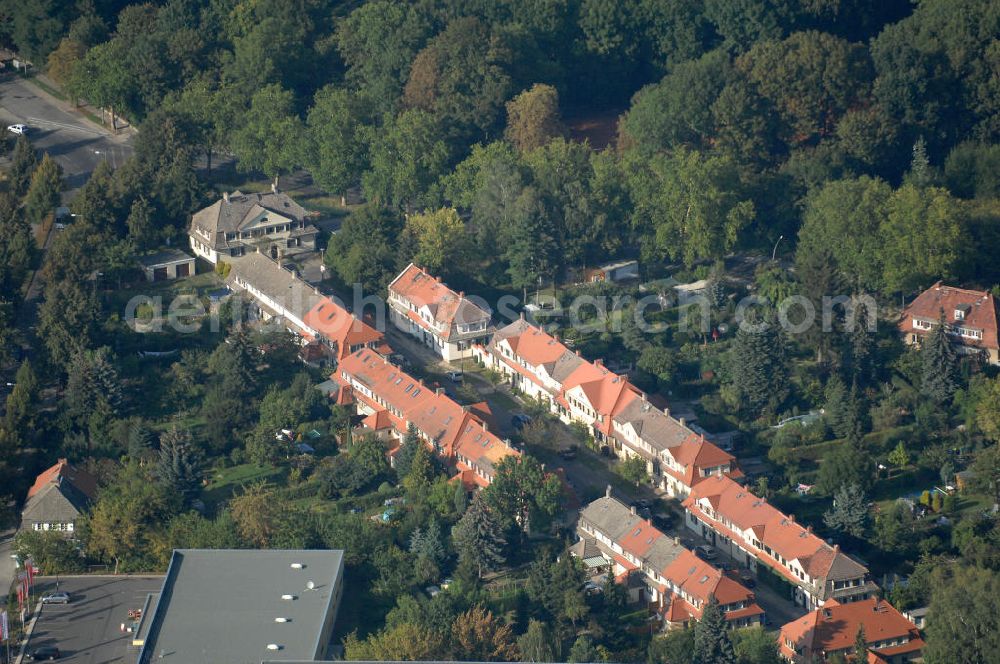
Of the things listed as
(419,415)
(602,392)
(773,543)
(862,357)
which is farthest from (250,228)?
(773,543)

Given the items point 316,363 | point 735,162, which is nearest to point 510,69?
point 735,162

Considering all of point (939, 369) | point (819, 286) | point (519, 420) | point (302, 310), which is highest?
point (939, 369)

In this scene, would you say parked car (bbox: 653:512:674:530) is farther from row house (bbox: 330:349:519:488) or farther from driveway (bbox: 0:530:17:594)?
driveway (bbox: 0:530:17:594)

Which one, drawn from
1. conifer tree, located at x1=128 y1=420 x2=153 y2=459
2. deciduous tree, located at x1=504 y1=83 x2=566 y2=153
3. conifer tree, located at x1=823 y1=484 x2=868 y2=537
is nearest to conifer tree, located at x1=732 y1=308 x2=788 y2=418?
conifer tree, located at x1=823 y1=484 x2=868 y2=537

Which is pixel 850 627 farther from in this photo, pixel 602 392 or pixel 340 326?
pixel 340 326

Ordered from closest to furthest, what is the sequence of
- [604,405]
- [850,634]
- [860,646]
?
[860,646]
[850,634]
[604,405]

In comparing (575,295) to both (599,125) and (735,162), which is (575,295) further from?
(599,125)
